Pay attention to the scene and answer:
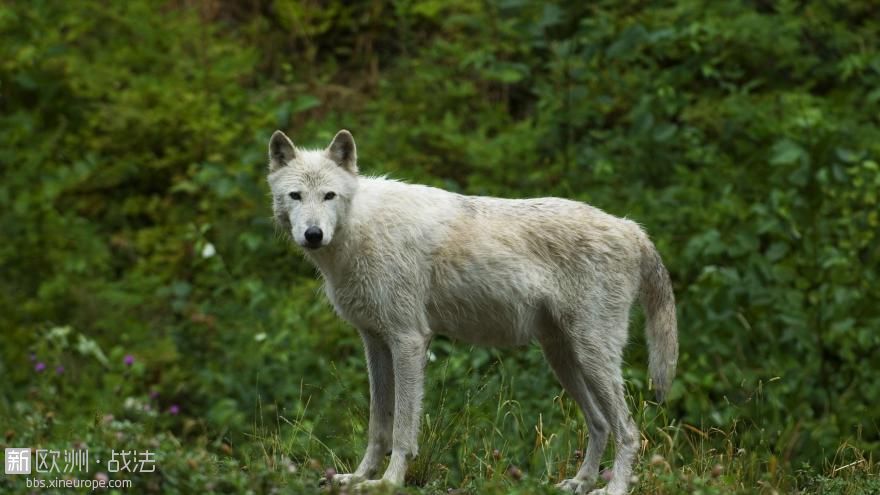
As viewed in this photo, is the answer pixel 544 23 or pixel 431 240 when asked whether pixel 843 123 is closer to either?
pixel 544 23

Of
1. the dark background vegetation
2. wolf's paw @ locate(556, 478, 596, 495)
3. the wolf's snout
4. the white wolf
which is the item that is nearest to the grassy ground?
the dark background vegetation

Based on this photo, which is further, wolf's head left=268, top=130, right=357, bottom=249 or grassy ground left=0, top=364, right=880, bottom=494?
wolf's head left=268, top=130, right=357, bottom=249

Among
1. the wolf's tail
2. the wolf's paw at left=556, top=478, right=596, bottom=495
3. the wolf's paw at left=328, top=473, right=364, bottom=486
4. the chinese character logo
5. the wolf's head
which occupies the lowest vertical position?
the wolf's paw at left=556, top=478, right=596, bottom=495

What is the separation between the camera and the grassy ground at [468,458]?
5410 mm

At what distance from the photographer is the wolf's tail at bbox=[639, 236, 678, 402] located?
6809 mm

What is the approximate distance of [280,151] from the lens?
6.45 m

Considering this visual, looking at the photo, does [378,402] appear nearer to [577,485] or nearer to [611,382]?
[577,485]

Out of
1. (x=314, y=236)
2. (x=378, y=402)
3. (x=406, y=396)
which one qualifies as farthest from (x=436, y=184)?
(x=314, y=236)

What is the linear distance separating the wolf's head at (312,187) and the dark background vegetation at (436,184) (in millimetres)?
1350

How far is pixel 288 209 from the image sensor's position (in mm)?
6273

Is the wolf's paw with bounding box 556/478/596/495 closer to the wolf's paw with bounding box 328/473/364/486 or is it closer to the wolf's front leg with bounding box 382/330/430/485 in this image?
the wolf's front leg with bounding box 382/330/430/485

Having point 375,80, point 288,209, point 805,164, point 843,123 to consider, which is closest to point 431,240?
point 288,209

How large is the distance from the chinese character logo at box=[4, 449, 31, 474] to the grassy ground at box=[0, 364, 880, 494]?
111mm

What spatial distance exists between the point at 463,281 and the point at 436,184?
13.6 ft
